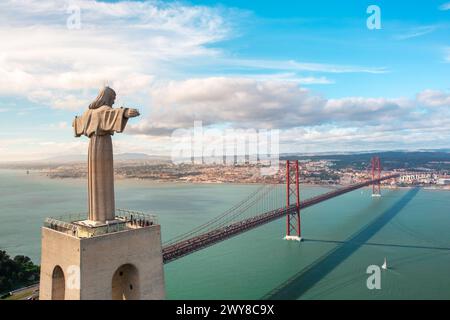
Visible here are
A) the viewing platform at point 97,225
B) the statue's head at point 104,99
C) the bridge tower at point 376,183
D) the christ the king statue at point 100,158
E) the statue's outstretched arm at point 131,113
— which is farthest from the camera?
the bridge tower at point 376,183

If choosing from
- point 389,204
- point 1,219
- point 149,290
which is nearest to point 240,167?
point 389,204

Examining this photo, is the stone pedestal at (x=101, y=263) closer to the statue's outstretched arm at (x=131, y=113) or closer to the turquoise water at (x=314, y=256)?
the statue's outstretched arm at (x=131, y=113)

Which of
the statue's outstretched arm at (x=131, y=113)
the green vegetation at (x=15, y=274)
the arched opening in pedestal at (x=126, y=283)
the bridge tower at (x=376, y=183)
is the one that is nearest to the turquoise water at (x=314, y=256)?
the green vegetation at (x=15, y=274)

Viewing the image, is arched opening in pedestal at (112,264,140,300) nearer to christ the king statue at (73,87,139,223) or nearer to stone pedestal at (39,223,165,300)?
stone pedestal at (39,223,165,300)

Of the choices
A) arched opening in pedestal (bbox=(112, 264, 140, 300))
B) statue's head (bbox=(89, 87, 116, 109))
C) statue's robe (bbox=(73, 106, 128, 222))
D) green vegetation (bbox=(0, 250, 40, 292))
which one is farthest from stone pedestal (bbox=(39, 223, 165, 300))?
green vegetation (bbox=(0, 250, 40, 292))
